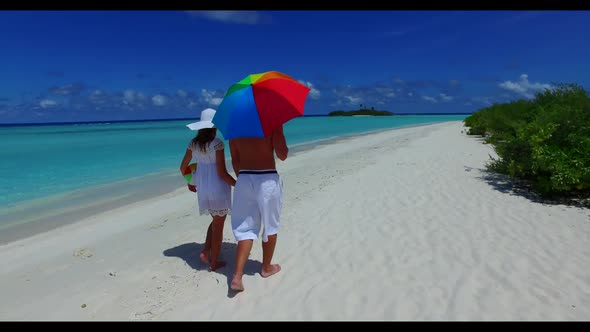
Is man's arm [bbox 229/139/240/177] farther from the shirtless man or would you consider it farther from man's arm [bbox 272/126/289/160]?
man's arm [bbox 272/126/289/160]

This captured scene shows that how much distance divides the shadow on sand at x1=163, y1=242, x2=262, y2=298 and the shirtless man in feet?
1.84

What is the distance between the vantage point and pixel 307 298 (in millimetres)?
3150

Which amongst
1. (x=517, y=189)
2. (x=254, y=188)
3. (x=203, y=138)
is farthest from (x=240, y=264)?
(x=517, y=189)

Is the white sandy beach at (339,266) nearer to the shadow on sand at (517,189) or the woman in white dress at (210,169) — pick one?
the shadow on sand at (517,189)

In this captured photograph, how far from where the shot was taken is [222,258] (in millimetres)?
4230

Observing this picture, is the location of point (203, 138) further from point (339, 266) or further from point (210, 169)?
point (339, 266)

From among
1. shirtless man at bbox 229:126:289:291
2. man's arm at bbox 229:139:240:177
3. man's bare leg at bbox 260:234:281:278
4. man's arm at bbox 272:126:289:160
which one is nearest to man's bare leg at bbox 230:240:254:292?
shirtless man at bbox 229:126:289:291

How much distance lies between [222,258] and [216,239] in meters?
0.57

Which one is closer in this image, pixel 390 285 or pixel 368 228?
pixel 390 285

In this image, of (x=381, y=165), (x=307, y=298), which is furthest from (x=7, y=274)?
(x=381, y=165)

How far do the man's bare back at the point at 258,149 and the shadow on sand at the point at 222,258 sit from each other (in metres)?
1.23

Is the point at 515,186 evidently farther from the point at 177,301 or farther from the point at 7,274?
the point at 7,274

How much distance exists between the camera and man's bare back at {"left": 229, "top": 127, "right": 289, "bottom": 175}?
3041 mm

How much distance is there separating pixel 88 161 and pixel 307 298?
17560 millimetres
